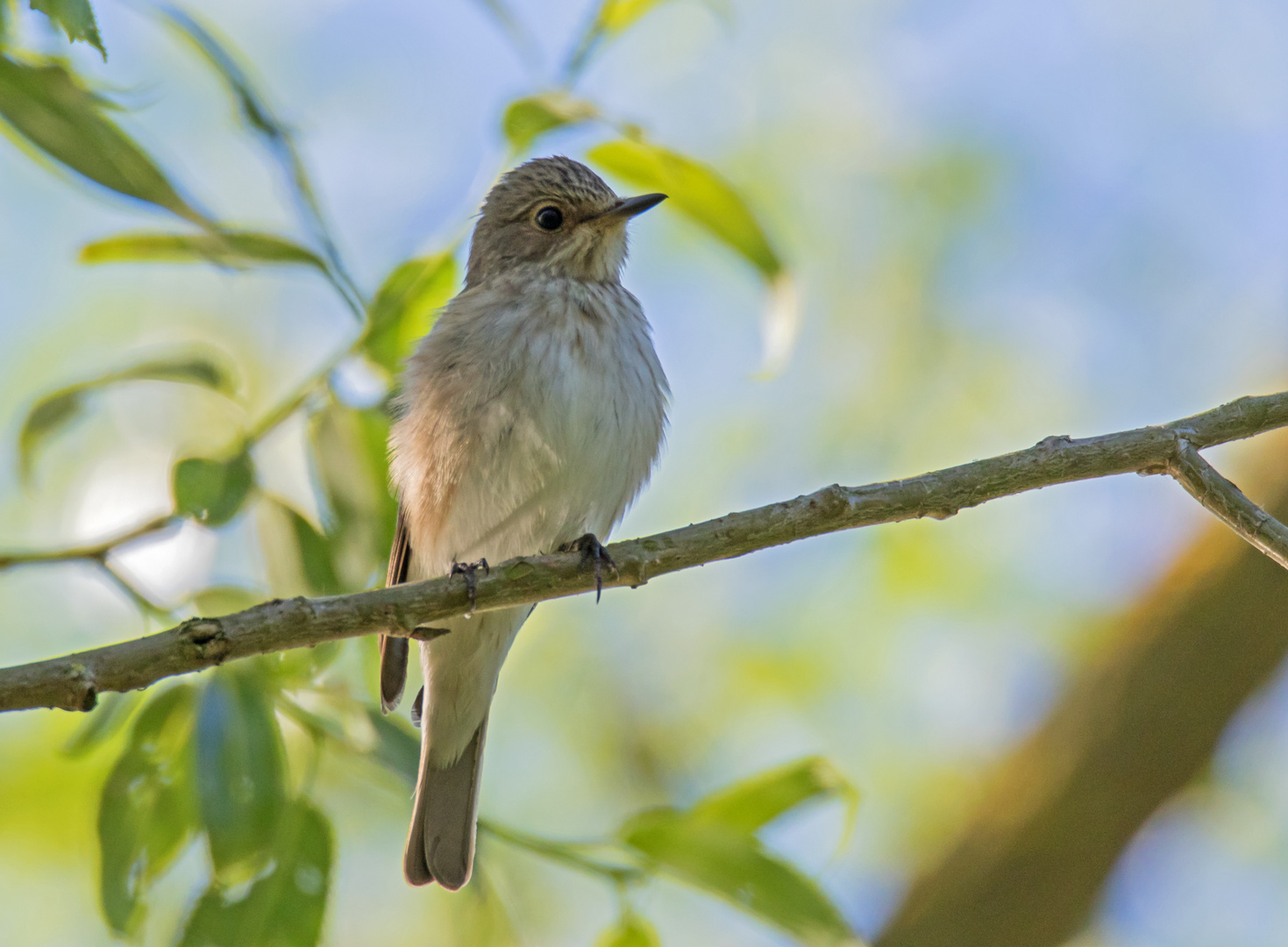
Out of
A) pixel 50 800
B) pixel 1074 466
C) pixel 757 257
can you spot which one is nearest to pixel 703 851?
pixel 1074 466

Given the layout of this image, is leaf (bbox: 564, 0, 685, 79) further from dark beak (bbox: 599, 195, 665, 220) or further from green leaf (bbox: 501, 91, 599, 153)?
dark beak (bbox: 599, 195, 665, 220)

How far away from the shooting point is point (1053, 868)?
17.9 ft

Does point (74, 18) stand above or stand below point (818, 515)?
above

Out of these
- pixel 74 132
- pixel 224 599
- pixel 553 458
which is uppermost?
pixel 553 458

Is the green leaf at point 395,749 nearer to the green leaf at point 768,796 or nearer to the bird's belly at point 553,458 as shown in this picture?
the green leaf at point 768,796

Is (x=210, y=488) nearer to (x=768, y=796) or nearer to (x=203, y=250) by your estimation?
(x=203, y=250)

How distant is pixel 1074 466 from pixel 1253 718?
3562 millimetres

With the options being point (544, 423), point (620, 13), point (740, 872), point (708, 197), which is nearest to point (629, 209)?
point (544, 423)

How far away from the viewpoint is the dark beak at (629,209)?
4.52m

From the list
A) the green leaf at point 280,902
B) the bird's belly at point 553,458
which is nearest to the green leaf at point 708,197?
the bird's belly at point 553,458

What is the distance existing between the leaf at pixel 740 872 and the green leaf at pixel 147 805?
104cm

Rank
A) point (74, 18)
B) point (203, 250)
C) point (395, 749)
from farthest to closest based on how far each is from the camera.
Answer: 1. point (395, 749)
2. point (203, 250)
3. point (74, 18)

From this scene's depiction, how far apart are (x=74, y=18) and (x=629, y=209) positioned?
2.72 m

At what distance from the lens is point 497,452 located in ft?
13.2
